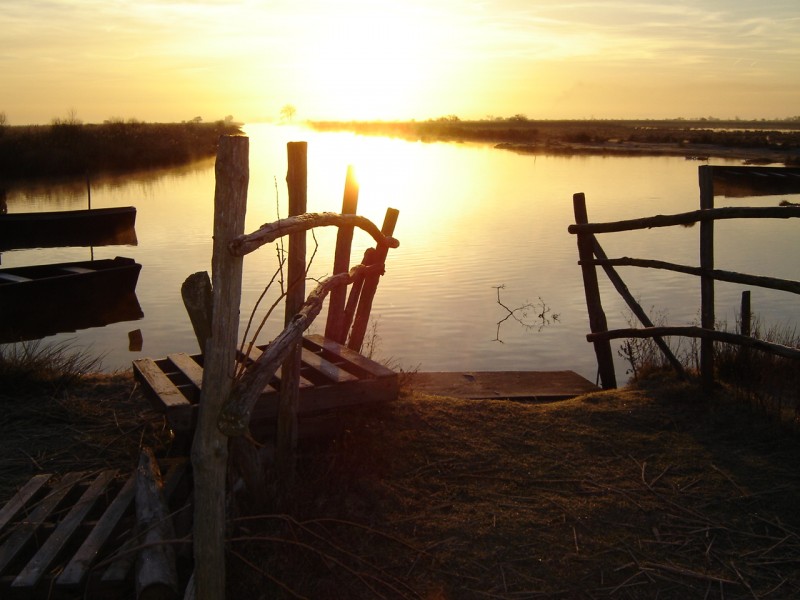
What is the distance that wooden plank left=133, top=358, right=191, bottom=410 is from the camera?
15.8ft

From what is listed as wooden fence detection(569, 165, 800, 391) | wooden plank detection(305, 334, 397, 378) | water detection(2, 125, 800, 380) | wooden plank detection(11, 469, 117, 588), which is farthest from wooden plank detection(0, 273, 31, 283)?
wooden fence detection(569, 165, 800, 391)

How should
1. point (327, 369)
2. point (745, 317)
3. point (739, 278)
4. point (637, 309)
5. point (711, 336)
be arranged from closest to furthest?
point (327, 369), point (739, 278), point (711, 336), point (637, 309), point (745, 317)

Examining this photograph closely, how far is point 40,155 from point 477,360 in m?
31.6

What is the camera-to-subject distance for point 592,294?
7449 millimetres

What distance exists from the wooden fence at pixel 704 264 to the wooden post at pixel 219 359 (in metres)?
4.27

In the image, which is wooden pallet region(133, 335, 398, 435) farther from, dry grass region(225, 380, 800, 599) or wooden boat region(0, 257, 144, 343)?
wooden boat region(0, 257, 144, 343)

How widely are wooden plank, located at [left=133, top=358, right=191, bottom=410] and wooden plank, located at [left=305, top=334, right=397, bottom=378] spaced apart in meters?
1.35

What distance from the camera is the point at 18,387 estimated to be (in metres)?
6.66

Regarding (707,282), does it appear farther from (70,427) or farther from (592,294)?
(70,427)

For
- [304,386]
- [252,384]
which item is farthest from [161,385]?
[252,384]

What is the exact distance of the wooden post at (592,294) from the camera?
7.35 metres

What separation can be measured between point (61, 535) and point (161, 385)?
1.38 m

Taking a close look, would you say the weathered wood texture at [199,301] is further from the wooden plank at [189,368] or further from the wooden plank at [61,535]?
the wooden plank at [189,368]

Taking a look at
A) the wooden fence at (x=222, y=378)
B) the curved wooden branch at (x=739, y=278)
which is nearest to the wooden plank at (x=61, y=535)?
the wooden fence at (x=222, y=378)
